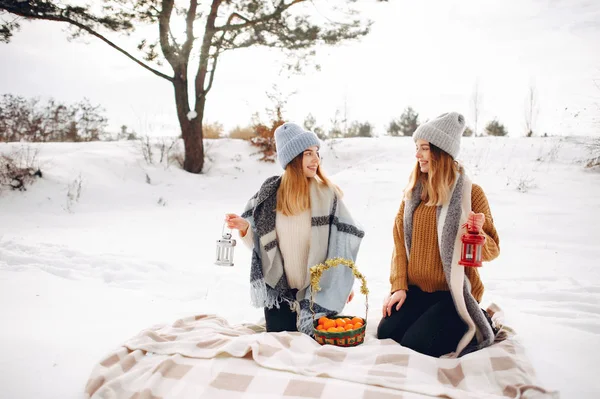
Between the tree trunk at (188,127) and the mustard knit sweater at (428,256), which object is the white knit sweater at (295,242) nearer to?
the mustard knit sweater at (428,256)

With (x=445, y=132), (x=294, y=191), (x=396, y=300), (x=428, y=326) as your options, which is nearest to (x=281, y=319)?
(x=396, y=300)

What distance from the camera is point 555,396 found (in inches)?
81.4

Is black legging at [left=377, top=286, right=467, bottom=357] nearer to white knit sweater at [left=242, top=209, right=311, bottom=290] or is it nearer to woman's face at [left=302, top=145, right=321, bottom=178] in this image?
white knit sweater at [left=242, top=209, right=311, bottom=290]

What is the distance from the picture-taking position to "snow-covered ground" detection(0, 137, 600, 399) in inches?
111

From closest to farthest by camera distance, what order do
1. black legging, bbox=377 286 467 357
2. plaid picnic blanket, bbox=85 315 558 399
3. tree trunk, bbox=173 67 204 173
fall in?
plaid picnic blanket, bbox=85 315 558 399 → black legging, bbox=377 286 467 357 → tree trunk, bbox=173 67 204 173

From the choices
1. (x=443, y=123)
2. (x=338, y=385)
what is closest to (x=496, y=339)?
(x=338, y=385)

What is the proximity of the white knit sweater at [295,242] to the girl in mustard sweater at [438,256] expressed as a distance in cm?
65

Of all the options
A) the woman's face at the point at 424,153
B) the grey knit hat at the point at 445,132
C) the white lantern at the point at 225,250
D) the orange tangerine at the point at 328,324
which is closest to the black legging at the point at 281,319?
the orange tangerine at the point at 328,324

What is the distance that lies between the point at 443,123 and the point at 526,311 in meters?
1.90

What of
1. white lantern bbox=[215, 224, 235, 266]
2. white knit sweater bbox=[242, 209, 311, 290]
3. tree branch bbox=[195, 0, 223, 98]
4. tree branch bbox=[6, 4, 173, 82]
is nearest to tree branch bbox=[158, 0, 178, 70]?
tree branch bbox=[6, 4, 173, 82]

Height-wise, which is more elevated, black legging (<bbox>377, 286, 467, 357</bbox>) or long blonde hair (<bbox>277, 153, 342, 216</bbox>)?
long blonde hair (<bbox>277, 153, 342, 216</bbox>)

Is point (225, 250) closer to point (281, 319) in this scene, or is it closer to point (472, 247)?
point (281, 319)

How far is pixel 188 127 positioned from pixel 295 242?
8.08m

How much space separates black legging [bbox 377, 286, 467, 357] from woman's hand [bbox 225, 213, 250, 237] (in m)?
1.19
